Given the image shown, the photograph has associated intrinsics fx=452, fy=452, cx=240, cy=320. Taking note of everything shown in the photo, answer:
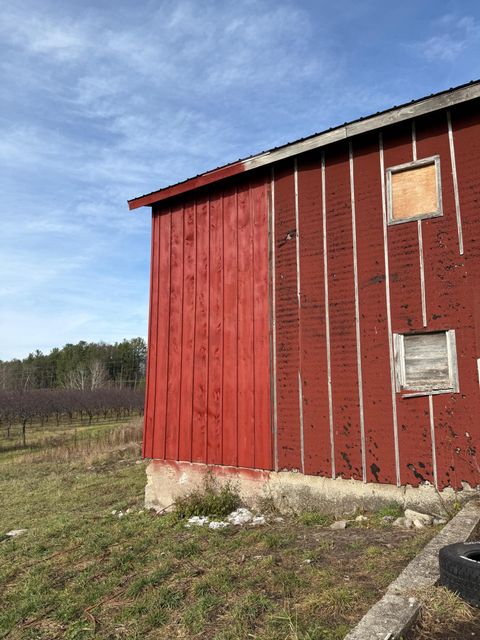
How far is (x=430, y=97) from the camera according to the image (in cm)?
530

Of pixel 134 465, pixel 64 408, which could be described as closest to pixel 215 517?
pixel 134 465

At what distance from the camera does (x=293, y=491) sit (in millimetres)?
6000

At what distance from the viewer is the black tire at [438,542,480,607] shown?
2.53 m

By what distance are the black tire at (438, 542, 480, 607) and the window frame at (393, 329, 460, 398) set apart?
93.9 inches

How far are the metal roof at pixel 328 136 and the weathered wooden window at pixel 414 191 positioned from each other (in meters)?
0.59

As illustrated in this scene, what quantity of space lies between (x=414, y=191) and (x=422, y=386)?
2381 millimetres

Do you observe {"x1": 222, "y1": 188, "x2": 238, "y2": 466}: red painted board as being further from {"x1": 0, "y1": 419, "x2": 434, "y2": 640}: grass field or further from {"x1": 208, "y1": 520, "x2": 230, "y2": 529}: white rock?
{"x1": 0, "y1": 419, "x2": 434, "y2": 640}: grass field

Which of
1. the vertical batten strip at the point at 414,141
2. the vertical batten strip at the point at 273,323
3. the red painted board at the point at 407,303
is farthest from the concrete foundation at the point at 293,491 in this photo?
the vertical batten strip at the point at 414,141

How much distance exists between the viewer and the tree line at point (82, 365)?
79312mm

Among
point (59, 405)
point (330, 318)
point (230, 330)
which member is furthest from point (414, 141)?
point (59, 405)

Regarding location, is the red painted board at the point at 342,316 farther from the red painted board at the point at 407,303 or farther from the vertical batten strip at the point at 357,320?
the red painted board at the point at 407,303

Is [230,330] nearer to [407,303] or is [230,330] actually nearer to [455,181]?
[407,303]

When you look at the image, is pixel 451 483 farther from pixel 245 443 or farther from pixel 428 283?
pixel 245 443

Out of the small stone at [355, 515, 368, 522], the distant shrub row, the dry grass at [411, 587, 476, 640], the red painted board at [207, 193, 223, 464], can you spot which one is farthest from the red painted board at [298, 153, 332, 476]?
the distant shrub row
